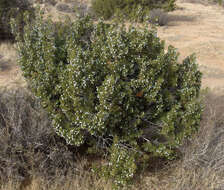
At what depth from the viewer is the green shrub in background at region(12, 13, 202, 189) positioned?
235cm

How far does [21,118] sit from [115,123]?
1.22 meters

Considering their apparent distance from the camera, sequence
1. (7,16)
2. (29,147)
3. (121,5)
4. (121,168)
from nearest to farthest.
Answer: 1. (121,168)
2. (29,147)
3. (7,16)
4. (121,5)

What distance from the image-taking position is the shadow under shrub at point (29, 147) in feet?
8.50

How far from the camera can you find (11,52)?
6.47 meters

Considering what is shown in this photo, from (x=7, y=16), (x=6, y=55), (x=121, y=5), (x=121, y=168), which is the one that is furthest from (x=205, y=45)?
(x=121, y=168)

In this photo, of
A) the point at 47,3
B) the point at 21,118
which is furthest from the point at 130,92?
the point at 47,3

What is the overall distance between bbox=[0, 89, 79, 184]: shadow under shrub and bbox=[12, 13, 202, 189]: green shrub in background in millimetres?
271

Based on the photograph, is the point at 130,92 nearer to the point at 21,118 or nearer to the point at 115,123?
the point at 115,123

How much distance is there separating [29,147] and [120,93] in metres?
1.33

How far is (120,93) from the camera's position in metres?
2.35

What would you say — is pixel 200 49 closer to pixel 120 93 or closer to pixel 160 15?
pixel 160 15

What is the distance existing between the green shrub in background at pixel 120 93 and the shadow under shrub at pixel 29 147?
0.27 meters

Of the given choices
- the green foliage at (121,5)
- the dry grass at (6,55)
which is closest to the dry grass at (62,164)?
the dry grass at (6,55)

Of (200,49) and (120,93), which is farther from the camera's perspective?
(200,49)
